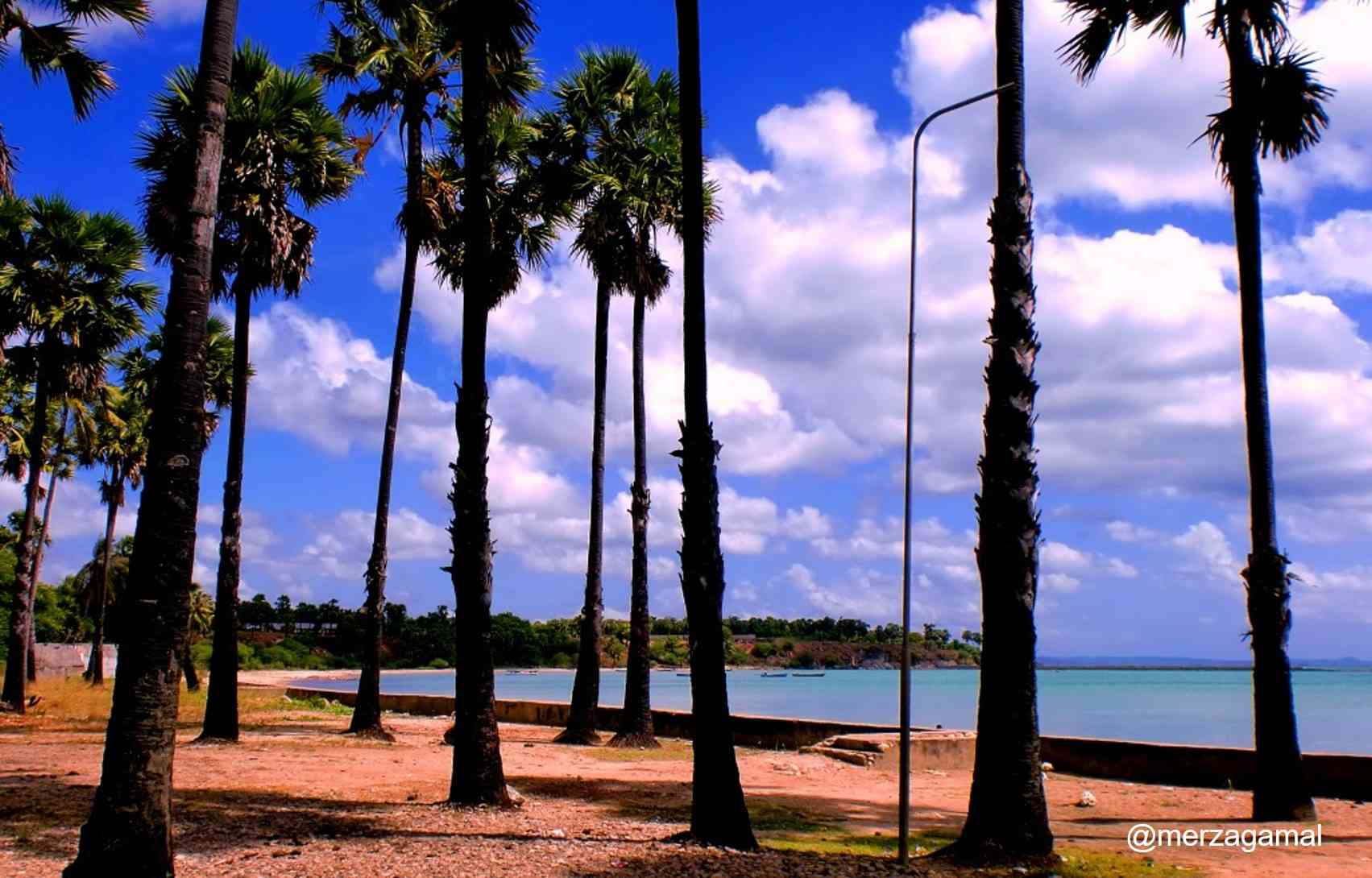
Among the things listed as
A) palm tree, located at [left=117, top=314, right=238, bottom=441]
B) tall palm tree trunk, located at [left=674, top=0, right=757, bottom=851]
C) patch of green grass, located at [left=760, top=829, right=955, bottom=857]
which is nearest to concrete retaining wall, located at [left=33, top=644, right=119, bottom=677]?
palm tree, located at [left=117, top=314, right=238, bottom=441]

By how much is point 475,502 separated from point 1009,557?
5.88 meters

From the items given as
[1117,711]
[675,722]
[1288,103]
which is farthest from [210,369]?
[1117,711]

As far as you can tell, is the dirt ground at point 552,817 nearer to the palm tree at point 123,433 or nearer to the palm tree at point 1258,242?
the palm tree at point 1258,242

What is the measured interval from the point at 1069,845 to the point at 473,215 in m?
9.52

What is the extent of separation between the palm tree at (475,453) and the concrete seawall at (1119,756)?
7.96 metres

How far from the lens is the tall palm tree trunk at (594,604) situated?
2338cm

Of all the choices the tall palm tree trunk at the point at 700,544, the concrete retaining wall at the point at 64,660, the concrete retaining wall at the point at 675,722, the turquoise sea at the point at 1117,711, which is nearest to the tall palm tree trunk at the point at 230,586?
the concrete retaining wall at the point at 675,722

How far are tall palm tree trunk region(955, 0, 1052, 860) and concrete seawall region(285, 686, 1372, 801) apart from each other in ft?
25.7

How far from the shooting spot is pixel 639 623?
23562 millimetres

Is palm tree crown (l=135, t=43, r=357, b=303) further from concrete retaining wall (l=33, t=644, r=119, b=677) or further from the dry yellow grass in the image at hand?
concrete retaining wall (l=33, t=644, r=119, b=677)

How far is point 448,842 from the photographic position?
9508 millimetres

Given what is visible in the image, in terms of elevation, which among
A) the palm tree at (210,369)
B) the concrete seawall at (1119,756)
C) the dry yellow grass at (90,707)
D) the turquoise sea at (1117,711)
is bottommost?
the turquoise sea at (1117,711)

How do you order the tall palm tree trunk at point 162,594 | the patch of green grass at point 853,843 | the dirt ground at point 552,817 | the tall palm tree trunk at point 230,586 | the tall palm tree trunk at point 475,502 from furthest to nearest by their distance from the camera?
the tall palm tree trunk at point 230,586
the tall palm tree trunk at point 475,502
the patch of green grass at point 853,843
the dirt ground at point 552,817
the tall palm tree trunk at point 162,594

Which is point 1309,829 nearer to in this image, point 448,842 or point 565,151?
point 448,842
